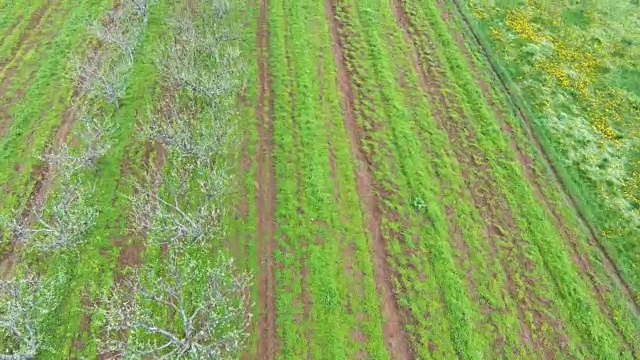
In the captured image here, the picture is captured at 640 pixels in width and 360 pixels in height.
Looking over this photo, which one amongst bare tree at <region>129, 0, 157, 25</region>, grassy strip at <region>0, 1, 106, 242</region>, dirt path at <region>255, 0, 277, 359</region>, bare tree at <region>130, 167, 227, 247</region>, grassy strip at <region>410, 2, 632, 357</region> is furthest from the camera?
bare tree at <region>129, 0, 157, 25</region>

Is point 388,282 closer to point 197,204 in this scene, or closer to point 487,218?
point 487,218

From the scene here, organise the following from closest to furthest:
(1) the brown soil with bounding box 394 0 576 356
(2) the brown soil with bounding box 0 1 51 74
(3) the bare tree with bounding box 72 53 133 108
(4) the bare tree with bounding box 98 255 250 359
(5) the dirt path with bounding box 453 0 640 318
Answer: (4) the bare tree with bounding box 98 255 250 359 < (1) the brown soil with bounding box 394 0 576 356 < (5) the dirt path with bounding box 453 0 640 318 < (3) the bare tree with bounding box 72 53 133 108 < (2) the brown soil with bounding box 0 1 51 74

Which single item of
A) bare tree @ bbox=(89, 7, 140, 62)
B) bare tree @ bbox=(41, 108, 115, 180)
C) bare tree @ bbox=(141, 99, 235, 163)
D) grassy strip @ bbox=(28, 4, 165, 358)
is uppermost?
bare tree @ bbox=(89, 7, 140, 62)

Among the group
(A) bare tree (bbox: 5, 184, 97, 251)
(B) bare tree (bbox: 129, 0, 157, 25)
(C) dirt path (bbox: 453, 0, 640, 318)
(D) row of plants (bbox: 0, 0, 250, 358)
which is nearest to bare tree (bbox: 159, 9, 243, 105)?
(D) row of plants (bbox: 0, 0, 250, 358)

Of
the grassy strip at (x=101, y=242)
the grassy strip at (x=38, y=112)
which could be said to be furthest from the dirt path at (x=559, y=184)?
the grassy strip at (x=38, y=112)

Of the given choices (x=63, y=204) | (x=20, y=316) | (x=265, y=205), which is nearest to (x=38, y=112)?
(x=63, y=204)

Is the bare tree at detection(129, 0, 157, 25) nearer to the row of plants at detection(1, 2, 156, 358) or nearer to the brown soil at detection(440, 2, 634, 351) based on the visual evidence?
the row of plants at detection(1, 2, 156, 358)
